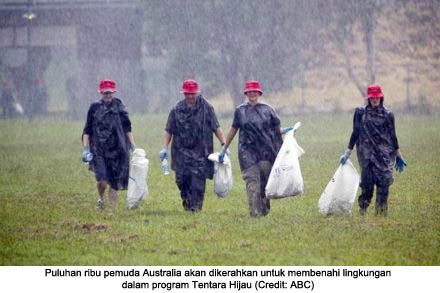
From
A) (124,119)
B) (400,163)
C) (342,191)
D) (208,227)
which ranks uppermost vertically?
(124,119)

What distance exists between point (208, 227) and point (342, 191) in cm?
168

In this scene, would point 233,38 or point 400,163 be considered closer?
point 400,163

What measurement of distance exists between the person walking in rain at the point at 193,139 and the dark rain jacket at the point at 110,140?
527mm

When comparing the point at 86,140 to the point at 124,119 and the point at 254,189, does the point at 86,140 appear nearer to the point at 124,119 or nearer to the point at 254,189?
the point at 124,119

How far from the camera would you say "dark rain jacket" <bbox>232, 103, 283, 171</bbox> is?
480 inches

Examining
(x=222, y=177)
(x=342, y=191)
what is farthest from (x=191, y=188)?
(x=342, y=191)

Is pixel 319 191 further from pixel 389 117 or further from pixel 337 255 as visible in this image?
pixel 337 255

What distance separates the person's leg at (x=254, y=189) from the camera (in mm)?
12125

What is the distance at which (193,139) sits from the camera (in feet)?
41.5

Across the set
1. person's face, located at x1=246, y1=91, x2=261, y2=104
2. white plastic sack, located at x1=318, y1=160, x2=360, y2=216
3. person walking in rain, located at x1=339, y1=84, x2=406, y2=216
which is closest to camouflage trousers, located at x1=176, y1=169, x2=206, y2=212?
person's face, located at x1=246, y1=91, x2=261, y2=104

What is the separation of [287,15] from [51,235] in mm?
29553

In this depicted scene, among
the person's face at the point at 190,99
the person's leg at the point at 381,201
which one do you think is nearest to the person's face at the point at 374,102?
the person's leg at the point at 381,201

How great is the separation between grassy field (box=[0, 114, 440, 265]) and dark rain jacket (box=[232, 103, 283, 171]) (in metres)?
0.72

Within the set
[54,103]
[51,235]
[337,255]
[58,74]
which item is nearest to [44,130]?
[54,103]
